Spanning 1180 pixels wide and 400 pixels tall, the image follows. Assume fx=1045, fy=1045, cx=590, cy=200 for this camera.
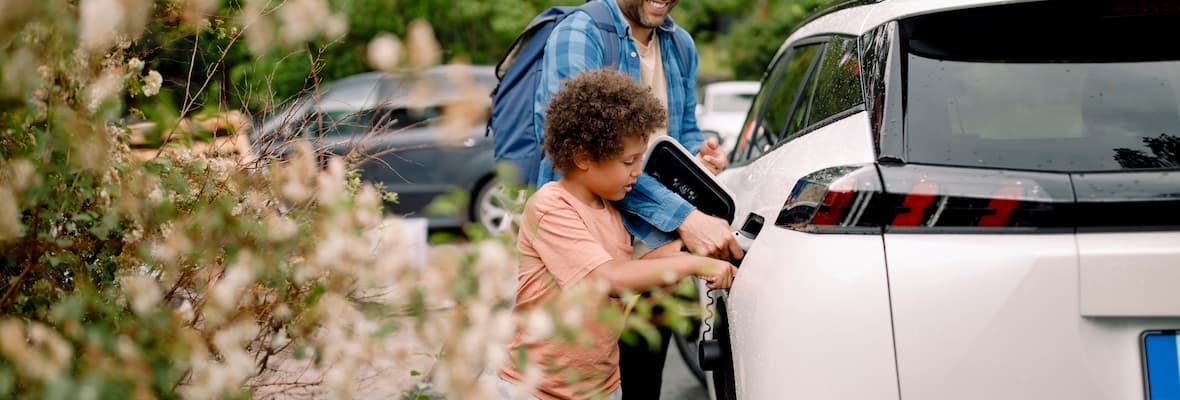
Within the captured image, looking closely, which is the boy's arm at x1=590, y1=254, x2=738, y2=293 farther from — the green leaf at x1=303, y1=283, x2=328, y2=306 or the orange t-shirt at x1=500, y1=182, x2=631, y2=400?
the green leaf at x1=303, y1=283, x2=328, y2=306

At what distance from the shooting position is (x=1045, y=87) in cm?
221

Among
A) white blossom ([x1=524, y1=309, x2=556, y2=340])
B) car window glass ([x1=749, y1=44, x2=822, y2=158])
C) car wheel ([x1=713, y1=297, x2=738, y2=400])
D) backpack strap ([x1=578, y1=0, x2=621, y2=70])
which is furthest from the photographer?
car window glass ([x1=749, y1=44, x2=822, y2=158])

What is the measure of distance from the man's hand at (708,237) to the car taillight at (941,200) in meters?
0.55

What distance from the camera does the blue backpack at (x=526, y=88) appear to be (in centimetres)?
336

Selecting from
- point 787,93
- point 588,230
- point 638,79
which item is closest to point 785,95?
point 787,93

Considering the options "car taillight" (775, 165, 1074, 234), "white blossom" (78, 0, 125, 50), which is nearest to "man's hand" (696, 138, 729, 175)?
"car taillight" (775, 165, 1074, 234)

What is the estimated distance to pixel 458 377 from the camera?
1.73 m

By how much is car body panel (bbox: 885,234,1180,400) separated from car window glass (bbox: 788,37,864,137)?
0.50 metres

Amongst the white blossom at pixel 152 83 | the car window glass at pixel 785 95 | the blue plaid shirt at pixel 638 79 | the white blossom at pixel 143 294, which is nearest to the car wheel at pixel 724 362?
the blue plaid shirt at pixel 638 79

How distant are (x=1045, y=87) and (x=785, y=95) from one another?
1.54m

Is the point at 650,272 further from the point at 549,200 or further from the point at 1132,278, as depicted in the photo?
the point at 1132,278

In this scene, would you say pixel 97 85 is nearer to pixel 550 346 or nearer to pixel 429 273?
pixel 429 273

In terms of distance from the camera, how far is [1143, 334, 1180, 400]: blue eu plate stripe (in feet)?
6.32

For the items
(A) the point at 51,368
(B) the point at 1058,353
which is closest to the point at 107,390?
(A) the point at 51,368
